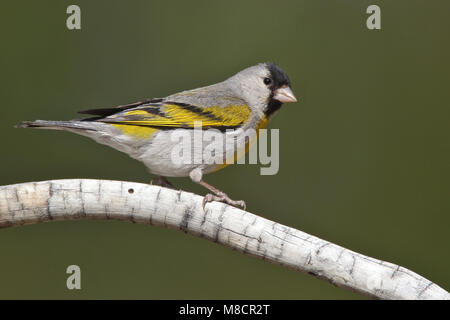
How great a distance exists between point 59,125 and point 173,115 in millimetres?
700

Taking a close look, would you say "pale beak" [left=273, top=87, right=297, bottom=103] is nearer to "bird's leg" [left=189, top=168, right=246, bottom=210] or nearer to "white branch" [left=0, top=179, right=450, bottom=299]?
"bird's leg" [left=189, top=168, right=246, bottom=210]

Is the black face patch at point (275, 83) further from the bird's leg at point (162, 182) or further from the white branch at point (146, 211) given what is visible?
the white branch at point (146, 211)

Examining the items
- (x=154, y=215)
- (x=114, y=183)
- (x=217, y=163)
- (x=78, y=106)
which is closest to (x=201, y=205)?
(x=154, y=215)

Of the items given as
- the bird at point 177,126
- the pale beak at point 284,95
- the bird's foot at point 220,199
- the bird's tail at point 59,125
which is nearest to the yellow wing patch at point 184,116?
the bird at point 177,126

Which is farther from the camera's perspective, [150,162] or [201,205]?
[150,162]

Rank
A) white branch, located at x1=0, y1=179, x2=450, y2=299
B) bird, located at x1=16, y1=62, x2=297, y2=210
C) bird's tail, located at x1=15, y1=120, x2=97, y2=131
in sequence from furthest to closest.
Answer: bird, located at x1=16, y1=62, x2=297, y2=210
bird's tail, located at x1=15, y1=120, x2=97, y2=131
white branch, located at x1=0, y1=179, x2=450, y2=299

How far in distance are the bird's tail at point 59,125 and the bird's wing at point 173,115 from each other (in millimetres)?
97

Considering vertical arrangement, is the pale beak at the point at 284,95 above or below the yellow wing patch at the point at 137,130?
above

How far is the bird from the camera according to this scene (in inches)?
129

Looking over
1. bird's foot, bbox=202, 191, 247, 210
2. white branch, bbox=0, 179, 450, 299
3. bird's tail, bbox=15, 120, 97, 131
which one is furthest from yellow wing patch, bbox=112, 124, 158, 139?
white branch, bbox=0, 179, 450, 299

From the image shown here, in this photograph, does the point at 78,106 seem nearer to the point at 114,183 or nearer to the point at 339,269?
the point at 114,183

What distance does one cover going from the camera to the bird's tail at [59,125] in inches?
114

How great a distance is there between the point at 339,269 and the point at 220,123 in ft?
4.41

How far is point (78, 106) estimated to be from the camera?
5.12m
